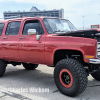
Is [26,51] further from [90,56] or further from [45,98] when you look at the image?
[90,56]

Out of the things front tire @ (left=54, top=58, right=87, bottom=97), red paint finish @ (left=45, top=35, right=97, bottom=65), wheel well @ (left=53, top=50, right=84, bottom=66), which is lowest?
front tire @ (left=54, top=58, right=87, bottom=97)

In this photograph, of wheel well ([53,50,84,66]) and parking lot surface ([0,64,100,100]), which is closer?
parking lot surface ([0,64,100,100])

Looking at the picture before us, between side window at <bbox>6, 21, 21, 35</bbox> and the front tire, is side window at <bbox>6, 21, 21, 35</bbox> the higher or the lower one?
the higher one

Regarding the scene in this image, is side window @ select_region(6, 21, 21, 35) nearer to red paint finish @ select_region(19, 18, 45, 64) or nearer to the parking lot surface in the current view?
red paint finish @ select_region(19, 18, 45, 64)

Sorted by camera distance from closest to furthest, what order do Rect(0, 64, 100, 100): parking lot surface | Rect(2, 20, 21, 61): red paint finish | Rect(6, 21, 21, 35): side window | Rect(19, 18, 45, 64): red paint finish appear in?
1. Rect(0, 64, 100, 100): parking lot surface
2. Rect(19, 18, 45, 64): red paint finish
3. Rect(2, 20, 21, 61): red paint finish
4. Rect(6, 21, 21, 35): side window

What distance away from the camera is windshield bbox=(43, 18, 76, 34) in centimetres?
463

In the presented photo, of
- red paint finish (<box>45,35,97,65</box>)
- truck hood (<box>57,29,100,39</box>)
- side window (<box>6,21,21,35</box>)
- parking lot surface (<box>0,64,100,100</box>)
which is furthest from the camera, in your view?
side window (<box>6,21,21,35</box>)

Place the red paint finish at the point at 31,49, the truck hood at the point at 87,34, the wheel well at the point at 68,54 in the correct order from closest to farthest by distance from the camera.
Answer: the truck hood at the point at 87,34
the wheel well at the point at 68,54
the red paint finish at the point at 31,49

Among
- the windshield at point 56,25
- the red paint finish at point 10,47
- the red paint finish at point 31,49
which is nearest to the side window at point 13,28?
the red paint finish at point 10,47

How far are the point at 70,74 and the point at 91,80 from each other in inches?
66.6

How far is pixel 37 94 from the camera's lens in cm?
421

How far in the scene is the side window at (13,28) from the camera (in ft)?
17.4

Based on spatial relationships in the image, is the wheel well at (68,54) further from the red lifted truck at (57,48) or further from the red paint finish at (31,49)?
the red paint finish at (31,49)

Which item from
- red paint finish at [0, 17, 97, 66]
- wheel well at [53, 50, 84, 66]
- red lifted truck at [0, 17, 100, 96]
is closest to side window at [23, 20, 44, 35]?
red lifted truck at [0, 17, 100, 96]
